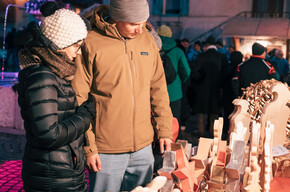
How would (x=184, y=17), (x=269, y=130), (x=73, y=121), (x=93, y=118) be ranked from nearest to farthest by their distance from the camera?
(x=269, y=130) < (x=73, y=121) < (x=93, y=118) < (x=184, y=17)

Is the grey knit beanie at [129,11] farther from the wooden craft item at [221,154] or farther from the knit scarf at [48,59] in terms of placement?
the wooden craft item at [221,154]

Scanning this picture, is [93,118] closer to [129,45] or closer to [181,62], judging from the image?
[129,45]

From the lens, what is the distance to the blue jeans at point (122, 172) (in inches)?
100.0

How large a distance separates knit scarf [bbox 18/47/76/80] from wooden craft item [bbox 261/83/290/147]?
3.79 feet

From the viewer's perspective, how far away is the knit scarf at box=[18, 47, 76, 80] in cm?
211

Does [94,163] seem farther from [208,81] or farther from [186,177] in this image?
[208,81]

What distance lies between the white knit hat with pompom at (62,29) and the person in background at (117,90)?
0.92ft

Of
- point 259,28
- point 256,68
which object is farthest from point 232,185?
point 259,28

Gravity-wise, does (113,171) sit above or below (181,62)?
below

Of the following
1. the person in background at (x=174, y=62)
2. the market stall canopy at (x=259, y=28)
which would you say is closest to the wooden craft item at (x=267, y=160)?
the person in background at (x=174, y=62)

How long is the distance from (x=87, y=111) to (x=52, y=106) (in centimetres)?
29

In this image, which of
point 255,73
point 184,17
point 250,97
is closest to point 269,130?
point 250,97

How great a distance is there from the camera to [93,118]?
7.84 feet

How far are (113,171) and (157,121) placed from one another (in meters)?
0.45
